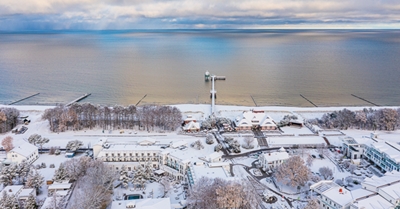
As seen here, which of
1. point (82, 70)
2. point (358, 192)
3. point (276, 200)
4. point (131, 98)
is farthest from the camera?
point (82, 70)

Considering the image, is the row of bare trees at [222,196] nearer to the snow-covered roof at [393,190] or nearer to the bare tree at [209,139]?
the snow-covered roof at [393,190]

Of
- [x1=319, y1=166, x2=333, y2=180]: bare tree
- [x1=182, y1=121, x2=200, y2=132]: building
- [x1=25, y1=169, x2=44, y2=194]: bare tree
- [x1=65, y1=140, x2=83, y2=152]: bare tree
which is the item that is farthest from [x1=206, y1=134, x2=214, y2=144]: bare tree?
[x1=25, y1=169, x2=44, y2=194]: bare tree

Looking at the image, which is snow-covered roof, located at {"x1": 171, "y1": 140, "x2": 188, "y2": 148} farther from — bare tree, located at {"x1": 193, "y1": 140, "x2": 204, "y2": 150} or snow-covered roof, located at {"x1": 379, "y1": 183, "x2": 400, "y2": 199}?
snow-covered roof, located at {"x1": 379, "y1": 183, "x2": 400, "y2": 199}

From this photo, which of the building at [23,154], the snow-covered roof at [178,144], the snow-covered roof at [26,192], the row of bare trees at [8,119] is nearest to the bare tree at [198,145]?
the snow-covered roof at [178,144]

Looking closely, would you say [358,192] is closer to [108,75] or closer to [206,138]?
[206,138]

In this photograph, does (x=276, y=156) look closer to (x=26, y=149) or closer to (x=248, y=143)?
(x=248, y=143)

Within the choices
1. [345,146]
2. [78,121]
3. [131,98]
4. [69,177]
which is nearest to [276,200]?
[345,146]
